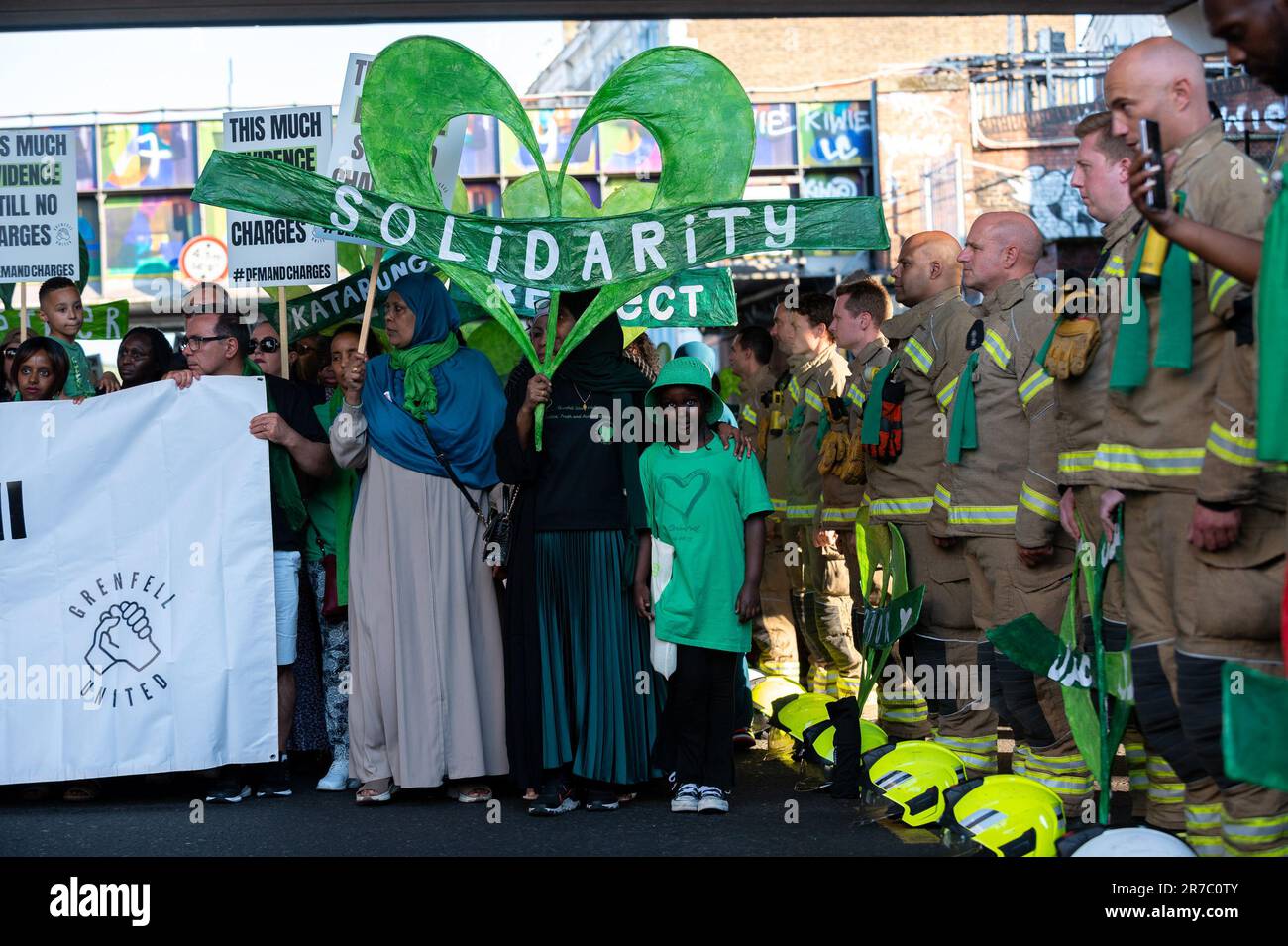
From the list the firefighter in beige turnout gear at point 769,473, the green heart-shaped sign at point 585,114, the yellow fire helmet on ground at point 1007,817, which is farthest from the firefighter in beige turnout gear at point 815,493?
the yellow fire helmet on ground at point 1007,817

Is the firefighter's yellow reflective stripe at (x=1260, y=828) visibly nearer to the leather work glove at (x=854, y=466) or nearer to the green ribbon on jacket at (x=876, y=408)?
the green ribbon on jacket at (x=876, y=408)

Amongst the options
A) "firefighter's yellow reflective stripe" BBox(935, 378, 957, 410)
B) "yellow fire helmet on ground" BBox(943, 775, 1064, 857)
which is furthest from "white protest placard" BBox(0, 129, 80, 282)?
"yellow fire helmet on ground" BBox(943, 775, 1064, 857)

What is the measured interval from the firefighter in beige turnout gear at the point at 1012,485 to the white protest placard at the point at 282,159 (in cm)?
362

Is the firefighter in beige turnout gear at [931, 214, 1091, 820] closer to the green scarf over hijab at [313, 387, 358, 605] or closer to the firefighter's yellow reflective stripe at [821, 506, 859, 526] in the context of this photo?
the firefighter's yellow reflective stripe at [821, 506, 859, 526]

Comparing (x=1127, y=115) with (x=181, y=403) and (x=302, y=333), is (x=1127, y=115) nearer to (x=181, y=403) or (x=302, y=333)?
(x=181, y=403)

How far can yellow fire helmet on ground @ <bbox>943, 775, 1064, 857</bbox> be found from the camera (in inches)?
218

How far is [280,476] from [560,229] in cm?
202

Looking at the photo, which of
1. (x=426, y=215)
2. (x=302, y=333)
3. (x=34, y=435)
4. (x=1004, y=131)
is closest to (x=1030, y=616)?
(x=426, y=215)

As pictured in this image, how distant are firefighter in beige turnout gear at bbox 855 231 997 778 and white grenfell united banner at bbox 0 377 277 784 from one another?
3153mm

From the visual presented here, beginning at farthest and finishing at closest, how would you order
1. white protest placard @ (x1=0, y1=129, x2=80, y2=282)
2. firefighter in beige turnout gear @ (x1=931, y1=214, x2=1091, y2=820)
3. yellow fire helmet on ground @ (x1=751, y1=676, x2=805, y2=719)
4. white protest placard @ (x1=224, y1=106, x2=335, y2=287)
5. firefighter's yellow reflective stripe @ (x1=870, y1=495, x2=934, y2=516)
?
yellow fire helmet on ground @ (x1=751, y1=676, x2=805, y2=719) → white protest placard @ (x1=0, y1=129, x2=80, y2=282) → white protest placard @ (x1=224, y1=106, x2=335, y2=287) → firefighter's yellow reflective stripe @ (x1=870, y1=495, x2=934, y2=516) → firefighter in beige turnout gear @ (x1=931, y1=214, x2=1091, y2=820)

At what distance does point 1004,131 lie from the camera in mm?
30953
